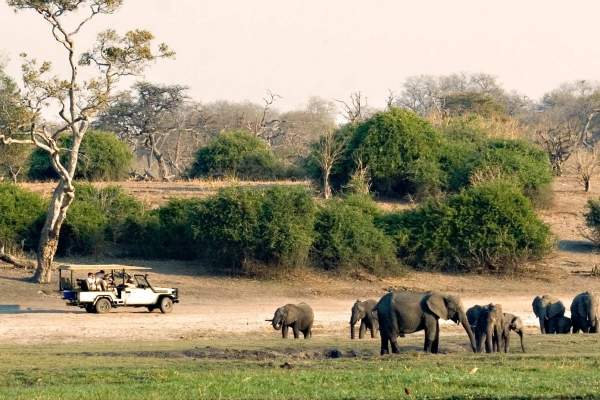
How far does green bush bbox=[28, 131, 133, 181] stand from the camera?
53.5 m

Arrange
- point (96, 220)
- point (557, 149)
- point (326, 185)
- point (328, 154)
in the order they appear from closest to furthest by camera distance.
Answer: point (96, 220)
point (326, 185)
point (328, 154)
point (557, 149)

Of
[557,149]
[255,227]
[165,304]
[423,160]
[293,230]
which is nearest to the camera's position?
[165,304]

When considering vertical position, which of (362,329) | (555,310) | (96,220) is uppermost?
(96,220)

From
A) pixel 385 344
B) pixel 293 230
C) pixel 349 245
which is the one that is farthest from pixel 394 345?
pixel 349 245

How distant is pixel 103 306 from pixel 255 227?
296 inches

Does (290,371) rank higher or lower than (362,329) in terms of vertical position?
lower

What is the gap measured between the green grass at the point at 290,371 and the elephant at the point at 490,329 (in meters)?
0.54

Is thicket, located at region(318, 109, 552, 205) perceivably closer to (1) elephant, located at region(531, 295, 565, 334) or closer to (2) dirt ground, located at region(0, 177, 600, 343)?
(2) dirt ground, located at region(0, 177, 600, 343)

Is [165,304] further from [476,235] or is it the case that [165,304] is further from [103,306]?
[476,235]

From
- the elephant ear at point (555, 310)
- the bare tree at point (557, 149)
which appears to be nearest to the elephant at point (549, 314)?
the elephant ear at point (555, 310)

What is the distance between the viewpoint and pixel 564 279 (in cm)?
3972

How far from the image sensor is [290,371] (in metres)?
18.8

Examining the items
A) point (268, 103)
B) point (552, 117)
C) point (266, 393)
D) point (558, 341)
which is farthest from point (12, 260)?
point (552, 117)

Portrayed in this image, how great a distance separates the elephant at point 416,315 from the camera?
76.7 feet
